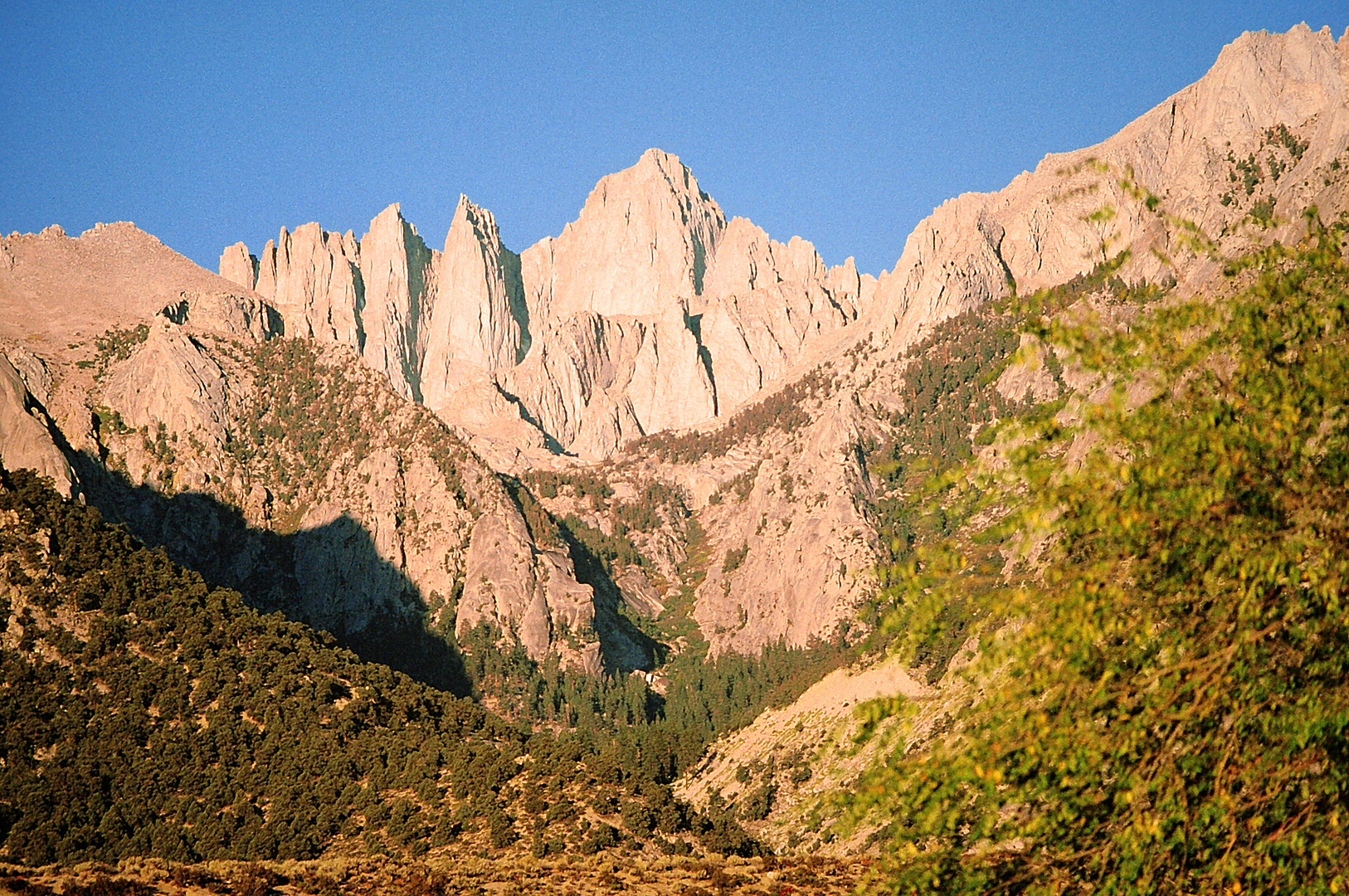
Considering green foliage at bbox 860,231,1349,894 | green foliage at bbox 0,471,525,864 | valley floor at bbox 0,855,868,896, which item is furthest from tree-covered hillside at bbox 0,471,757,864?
green foliage at bbox 860,231,1349,894

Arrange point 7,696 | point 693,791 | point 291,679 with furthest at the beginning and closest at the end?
1. point 693,791
2. point 291,679
3. point 7,696

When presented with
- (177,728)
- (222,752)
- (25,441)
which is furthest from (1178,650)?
(25,441)

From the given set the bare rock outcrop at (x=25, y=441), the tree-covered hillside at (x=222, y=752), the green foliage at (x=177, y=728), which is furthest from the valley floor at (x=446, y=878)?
the bare rock outcrop at (x=25, y=441)

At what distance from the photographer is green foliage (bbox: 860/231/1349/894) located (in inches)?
639

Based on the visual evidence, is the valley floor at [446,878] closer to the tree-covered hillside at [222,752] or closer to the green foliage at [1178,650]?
the tree-covered hillside at [222,752]

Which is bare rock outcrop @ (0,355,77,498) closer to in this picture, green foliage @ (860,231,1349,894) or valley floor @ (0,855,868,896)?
valley floor @ (0,855,868,896)

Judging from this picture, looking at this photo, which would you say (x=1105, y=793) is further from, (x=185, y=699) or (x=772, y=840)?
(x=772, y=840)

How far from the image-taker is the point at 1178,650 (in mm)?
17172

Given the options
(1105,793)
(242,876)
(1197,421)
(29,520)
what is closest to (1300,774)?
(1105,793)

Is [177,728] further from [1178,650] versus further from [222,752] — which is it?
[1178,650]

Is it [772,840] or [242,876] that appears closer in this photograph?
[242,876]

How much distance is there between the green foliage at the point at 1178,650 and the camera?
53.2 feet

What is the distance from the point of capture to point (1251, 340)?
690 inches

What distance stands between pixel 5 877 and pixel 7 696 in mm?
35616
